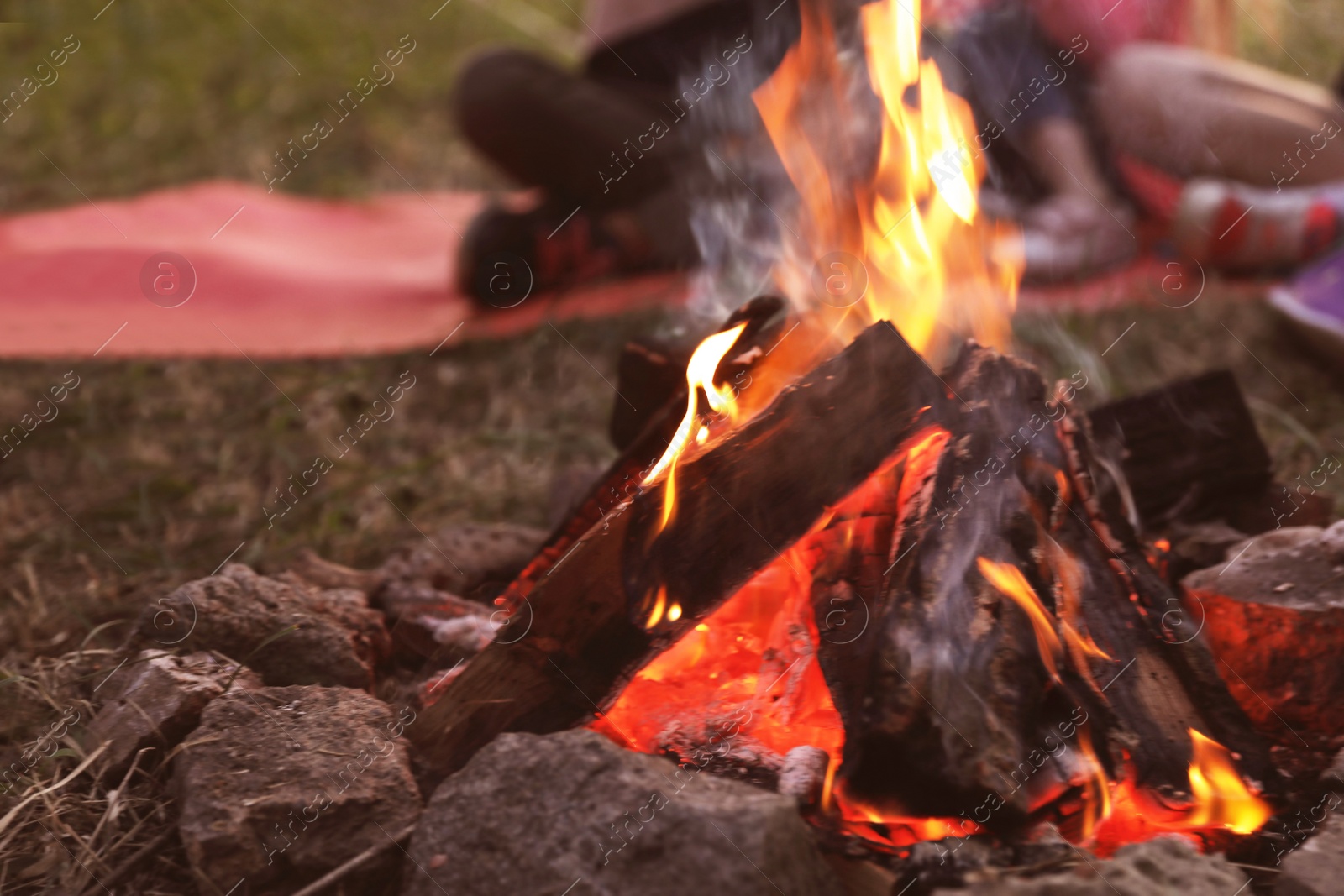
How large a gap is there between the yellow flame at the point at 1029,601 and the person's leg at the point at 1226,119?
3.78 metres

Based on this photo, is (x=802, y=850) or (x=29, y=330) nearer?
(x=802, y=850)

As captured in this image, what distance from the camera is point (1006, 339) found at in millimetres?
2098

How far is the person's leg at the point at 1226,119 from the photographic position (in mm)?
4328

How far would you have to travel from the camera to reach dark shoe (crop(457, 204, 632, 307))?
3939 mm

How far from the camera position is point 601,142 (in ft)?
13.6

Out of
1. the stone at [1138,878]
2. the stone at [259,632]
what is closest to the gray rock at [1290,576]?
the stone at [1138,878]

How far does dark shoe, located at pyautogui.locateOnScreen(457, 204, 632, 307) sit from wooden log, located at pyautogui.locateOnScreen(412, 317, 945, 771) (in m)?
2.63

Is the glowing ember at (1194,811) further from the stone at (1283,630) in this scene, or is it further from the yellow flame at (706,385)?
the yellow flame at (706,385)

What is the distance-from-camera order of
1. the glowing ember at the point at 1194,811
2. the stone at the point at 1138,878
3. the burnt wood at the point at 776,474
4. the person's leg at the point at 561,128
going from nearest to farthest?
the stone at the point at 1138,878
the glowing ember at the point at 1194,811
the burnt wood at the point at 776,474
the person's leg at the point at 561,128

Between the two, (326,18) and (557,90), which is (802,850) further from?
(326,18)

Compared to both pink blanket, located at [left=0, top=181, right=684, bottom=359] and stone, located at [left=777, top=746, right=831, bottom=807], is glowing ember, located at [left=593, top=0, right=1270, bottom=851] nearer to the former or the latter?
stone, located at [left=777, top=746, right=831, bottom=807]

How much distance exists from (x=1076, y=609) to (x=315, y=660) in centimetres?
122

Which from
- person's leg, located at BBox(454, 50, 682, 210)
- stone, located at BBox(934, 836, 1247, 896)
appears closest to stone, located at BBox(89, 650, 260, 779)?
stone, located at BBox(934, 836, 1247, 896)

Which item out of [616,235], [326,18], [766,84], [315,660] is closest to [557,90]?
[616,235]
